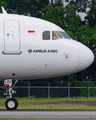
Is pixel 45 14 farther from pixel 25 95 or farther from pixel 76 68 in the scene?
pixel 76 68

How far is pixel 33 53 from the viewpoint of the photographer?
16375 mm

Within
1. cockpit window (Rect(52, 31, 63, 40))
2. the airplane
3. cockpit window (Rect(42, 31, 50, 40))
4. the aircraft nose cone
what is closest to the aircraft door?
the airplane

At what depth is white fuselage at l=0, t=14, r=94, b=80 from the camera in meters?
16.3

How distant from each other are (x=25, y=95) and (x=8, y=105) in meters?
19.1

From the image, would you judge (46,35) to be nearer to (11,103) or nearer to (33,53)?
(33,53)

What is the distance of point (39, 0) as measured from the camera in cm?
4234

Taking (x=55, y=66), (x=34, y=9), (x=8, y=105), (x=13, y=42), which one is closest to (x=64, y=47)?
(x=55, y=66)

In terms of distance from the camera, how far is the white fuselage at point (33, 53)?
53.5ft

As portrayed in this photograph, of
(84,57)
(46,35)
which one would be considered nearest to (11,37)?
(46,35)

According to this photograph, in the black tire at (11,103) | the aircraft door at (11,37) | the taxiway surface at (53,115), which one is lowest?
the taxiway surface at (53,115)

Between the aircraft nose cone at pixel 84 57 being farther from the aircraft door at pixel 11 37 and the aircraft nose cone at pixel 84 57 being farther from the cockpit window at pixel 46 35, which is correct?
the aircraft door at pixel 11 37

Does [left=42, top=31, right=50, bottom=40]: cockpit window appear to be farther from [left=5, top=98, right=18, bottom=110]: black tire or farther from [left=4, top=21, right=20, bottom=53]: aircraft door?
[left=5, top=98, right=18, bottom=110]: black tire

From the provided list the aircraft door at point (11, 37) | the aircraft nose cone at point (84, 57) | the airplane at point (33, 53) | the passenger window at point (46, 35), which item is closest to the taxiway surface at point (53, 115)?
the airplane at point (33, 53)

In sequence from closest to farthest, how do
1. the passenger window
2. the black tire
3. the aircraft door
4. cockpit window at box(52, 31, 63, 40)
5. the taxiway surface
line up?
the taxiway surface, the aircraft door, the black tire, the passenger window, cockpit window at box(52, 31, 63, 40)
